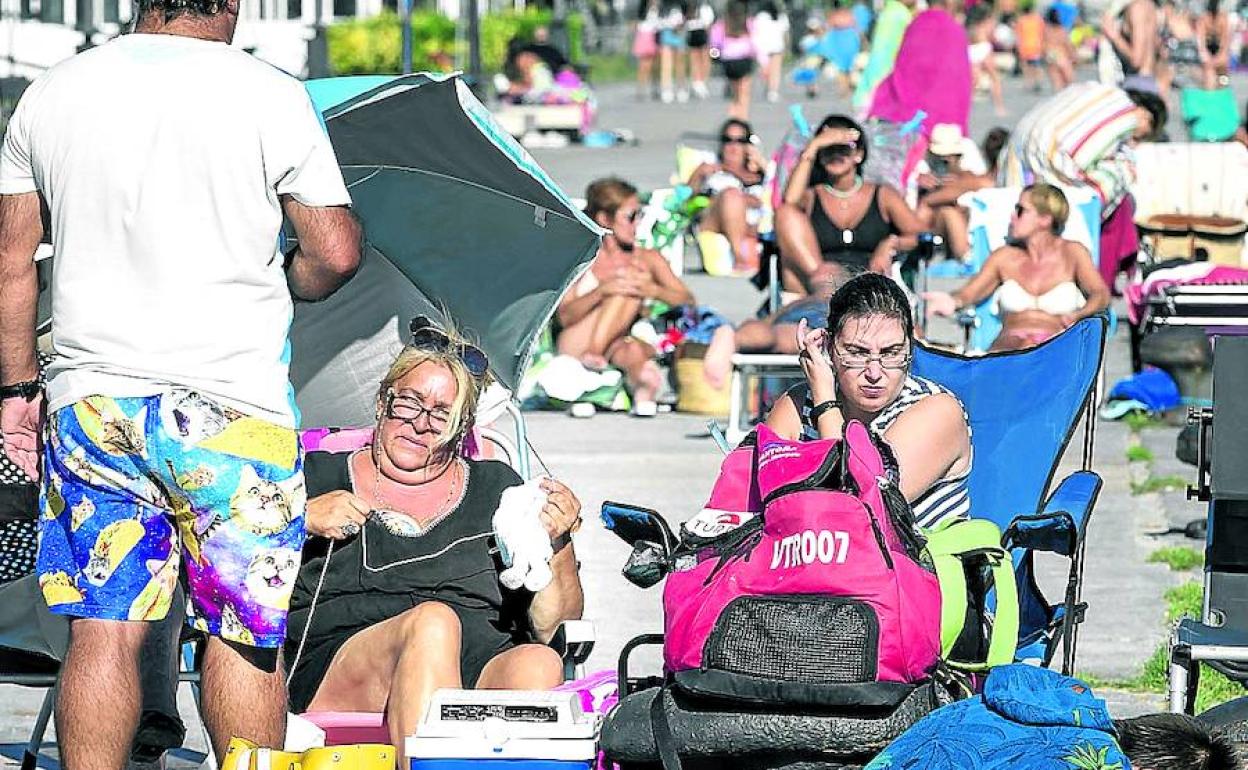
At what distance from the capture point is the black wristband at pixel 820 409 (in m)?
5.36

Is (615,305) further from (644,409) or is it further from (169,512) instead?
(169,512)

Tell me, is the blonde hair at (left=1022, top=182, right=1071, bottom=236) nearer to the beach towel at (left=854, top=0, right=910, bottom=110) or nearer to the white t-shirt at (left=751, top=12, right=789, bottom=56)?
the beach towel at (left=854, top=0, right=910, bottom=110)

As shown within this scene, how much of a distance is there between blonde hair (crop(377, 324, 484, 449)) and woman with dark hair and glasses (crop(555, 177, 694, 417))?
5.33m

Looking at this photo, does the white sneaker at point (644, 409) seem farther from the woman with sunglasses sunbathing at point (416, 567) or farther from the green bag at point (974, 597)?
the green bag at point (974, 597)

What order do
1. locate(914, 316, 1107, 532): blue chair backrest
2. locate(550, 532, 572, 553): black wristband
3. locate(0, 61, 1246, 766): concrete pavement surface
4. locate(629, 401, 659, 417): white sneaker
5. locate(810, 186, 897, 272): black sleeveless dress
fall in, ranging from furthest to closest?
locate(810, 186, 897, 272): black sleeveless dress
locate(629, 401, 659, 417): white sneaker
locate(0, 61, 1246, 766): concrete pavement surface
locate(914, 316, 1107, 532): blue chair backrest
locate(550, 532, 572, 553): black wristband

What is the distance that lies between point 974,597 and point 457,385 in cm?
128

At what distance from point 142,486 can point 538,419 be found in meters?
6.38

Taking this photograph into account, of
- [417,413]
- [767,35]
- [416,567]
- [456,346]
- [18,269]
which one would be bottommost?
[416,567]

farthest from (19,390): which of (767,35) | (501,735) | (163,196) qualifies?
(767,35)

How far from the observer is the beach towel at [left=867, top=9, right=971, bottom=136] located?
1600 centimetres

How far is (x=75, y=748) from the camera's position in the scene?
4215mm

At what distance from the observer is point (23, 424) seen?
4324 mm

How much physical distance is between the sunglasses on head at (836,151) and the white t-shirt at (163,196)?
274 inches

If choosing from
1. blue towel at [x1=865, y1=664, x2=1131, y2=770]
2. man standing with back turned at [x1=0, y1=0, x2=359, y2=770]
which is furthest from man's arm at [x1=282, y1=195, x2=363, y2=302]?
blue towel at [x1=865, y1=664, x2=1131, y2=770]
